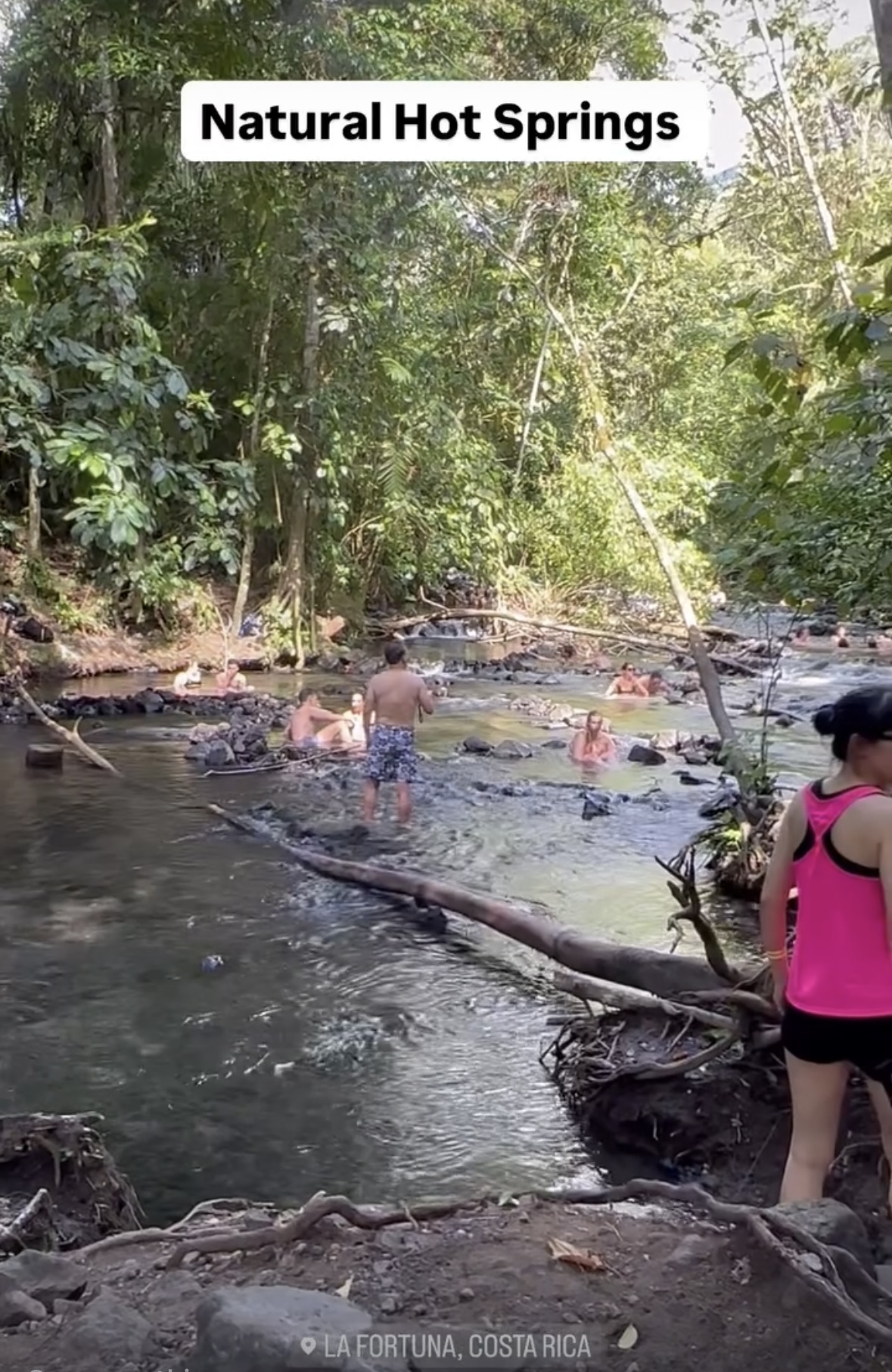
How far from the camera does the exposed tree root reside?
2121 millimetres

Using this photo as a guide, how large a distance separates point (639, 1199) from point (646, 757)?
337 inches

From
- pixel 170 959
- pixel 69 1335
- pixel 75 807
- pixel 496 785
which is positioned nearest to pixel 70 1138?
pixel 69 1335

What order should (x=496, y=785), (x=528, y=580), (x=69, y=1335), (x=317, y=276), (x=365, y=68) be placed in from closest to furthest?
(x=69, y=1335) < (x=496, y=785) < (x=365, y=68) < (x=317, y=276) < (x=528, y=580)

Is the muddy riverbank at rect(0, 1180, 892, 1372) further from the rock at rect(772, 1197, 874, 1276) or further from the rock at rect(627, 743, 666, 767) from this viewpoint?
the rock at rect(627, 743, 666, 767)

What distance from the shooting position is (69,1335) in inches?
78.0

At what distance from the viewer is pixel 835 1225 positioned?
2338 millimetres

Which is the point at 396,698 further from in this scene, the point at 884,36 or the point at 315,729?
the point at 884,36

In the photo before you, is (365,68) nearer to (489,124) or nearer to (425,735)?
(425,735)

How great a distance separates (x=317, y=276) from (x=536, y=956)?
42.0 feet

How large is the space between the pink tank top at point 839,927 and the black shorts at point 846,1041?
2 cm

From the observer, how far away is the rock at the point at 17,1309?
2.08 m

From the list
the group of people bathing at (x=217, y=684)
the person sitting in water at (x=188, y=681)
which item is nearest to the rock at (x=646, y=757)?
the group of people bathing at (x=217, y=684)

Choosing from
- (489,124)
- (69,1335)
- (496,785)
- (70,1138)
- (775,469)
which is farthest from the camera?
(496,785)

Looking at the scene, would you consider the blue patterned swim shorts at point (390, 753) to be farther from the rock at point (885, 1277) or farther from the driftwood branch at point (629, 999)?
the rock at point (885, 1277)
